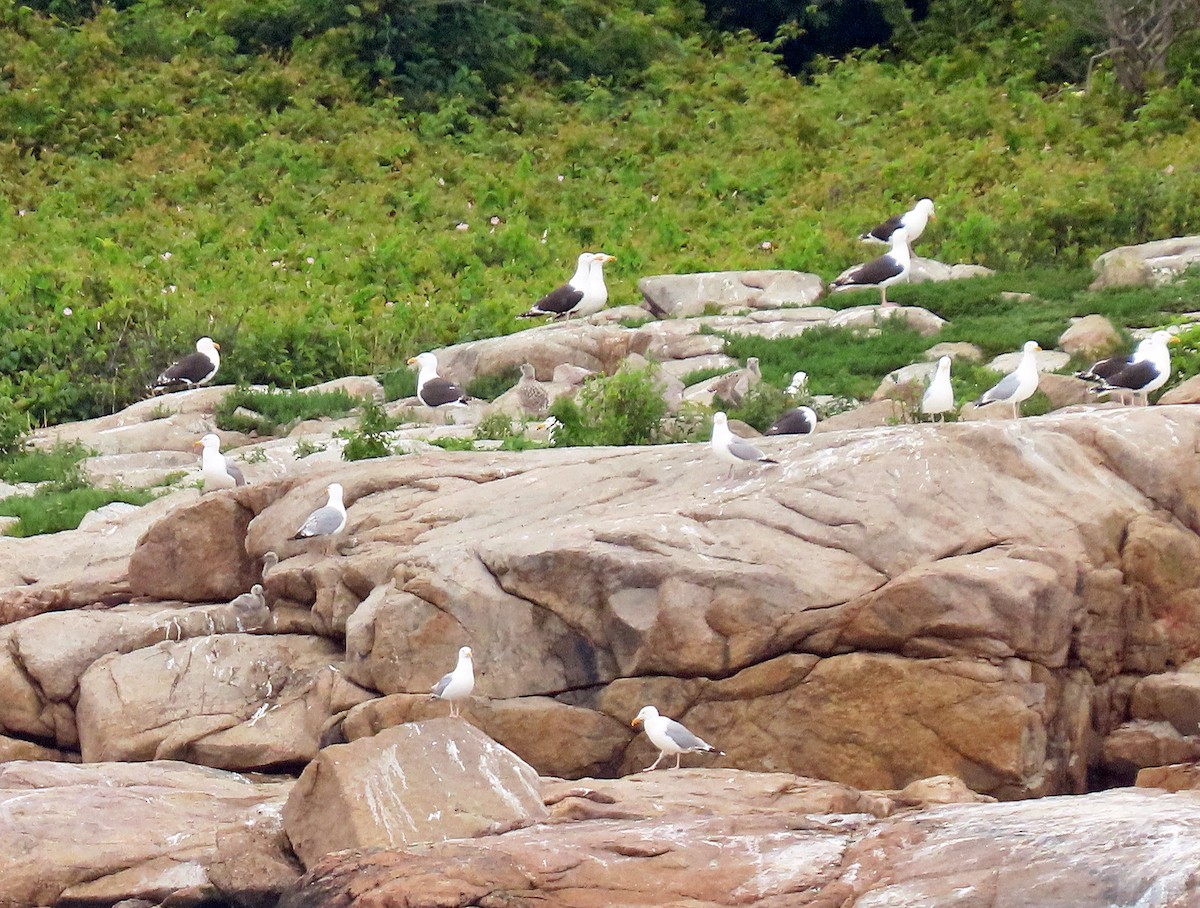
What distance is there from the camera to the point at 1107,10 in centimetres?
3384

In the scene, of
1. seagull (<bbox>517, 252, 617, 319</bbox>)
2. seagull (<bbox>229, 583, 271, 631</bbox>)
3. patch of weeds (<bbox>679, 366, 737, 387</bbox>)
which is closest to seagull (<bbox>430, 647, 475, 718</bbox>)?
seagull (<bbox>229, 583, 271, 631</bbox>)

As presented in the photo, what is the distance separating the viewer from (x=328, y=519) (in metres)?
13.9

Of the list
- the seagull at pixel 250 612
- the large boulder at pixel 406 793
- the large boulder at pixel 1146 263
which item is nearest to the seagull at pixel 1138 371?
the large boulder at pixel 1146 263

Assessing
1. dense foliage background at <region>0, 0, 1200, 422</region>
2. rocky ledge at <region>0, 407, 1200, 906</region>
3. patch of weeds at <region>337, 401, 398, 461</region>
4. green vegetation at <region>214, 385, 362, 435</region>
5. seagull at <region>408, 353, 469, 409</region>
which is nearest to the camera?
rocky ledge at <region>0, 407, 1200, 906</region>

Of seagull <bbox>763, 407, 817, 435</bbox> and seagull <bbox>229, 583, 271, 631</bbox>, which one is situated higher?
seagull <bbox>763, 407, 817, 435</bbox>

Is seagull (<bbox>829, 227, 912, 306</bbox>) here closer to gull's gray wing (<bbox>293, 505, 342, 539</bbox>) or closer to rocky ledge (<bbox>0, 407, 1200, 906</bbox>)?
rocky ledge (<bbox>0, 407, 1200, 906</bbox>)

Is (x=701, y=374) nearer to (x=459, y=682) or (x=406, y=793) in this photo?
(x=459, y=682)

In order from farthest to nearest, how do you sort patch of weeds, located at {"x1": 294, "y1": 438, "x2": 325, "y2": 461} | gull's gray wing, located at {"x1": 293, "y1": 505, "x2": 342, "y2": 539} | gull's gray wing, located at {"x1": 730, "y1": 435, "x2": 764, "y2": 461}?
1. patch of weeds, located at {"x1": 294, "y1": 438, "x2": 325, "y2": 461}
2. gull's gray wing, located at {"x1": 293, "y1": 505, "x2": 342, "y2": 539}
3. gull's gray wing, located at {"x1": 730, "y1": 435, "x2": 764, "y2": 461}

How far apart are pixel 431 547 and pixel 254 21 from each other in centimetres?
2521

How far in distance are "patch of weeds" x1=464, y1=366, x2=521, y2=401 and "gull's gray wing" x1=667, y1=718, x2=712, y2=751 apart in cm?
1133

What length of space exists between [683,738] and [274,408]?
11795 mm

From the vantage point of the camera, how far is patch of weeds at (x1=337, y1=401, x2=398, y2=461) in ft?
59.0

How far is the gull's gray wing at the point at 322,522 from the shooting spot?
45.2 feet

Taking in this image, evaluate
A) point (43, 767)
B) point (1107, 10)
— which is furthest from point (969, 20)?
point (43, 767)
